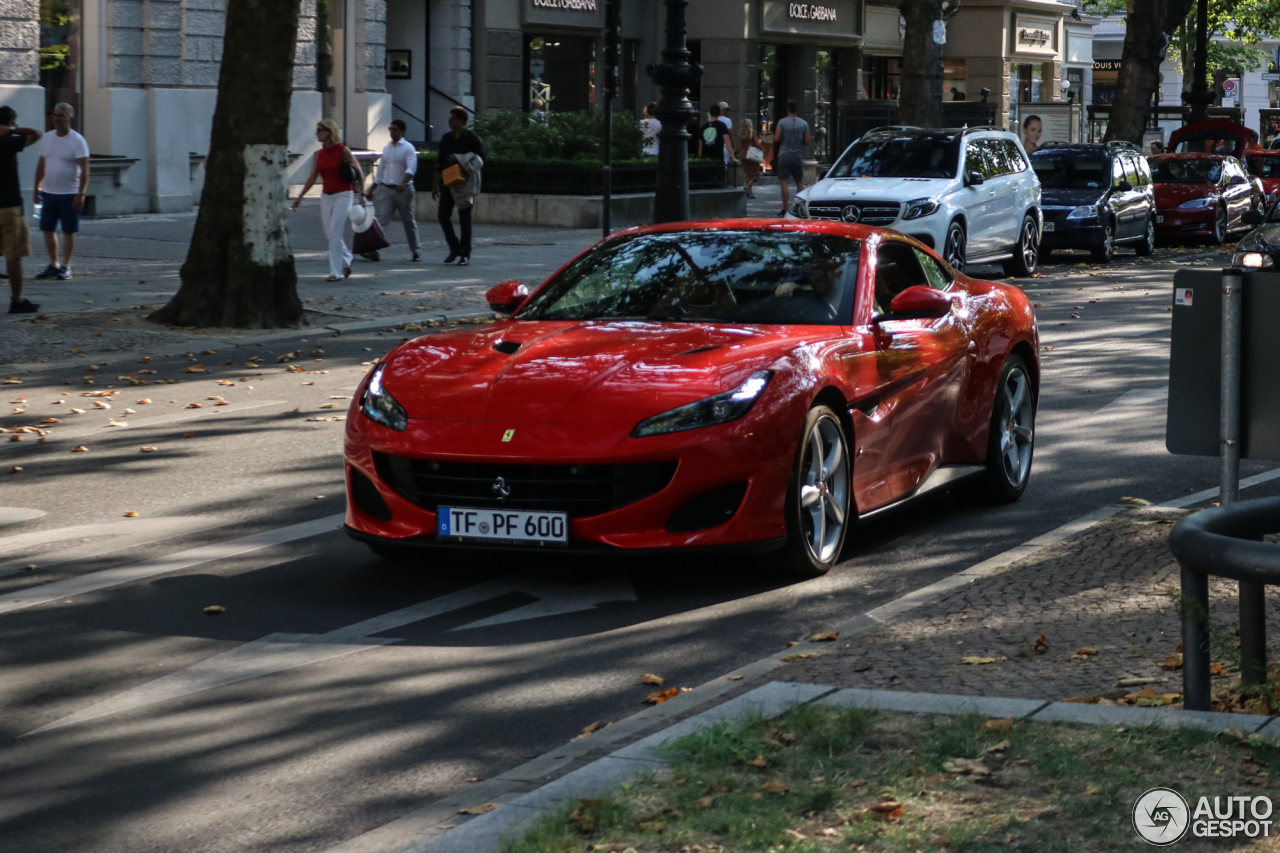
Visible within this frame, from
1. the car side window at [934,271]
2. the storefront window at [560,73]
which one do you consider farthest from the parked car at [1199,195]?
the car side window at [934,271]

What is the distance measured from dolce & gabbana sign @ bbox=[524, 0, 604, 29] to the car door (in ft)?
106

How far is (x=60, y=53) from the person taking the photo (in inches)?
1102

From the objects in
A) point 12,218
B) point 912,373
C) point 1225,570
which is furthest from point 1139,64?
point 1225,570

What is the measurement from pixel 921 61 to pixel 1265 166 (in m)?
11.1

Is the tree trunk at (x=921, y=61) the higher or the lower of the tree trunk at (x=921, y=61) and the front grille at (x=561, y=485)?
the higher

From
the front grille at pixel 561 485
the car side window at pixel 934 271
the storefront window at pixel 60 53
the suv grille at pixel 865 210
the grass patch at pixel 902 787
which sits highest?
the storefront window at pixel 60 53

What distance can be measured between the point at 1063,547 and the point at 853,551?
0.90 meters

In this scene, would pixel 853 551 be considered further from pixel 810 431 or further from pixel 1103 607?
pixel 1103 607

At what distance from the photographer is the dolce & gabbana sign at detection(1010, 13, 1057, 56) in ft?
196

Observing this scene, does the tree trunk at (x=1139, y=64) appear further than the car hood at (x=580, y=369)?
Yes

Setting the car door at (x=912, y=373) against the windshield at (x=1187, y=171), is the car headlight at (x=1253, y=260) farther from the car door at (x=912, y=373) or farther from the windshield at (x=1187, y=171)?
the windshield at (x=1187, y=171)

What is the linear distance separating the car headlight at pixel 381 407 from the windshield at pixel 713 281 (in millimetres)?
1100

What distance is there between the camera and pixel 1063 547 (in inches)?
300

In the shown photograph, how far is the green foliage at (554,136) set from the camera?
2931 centimetres
